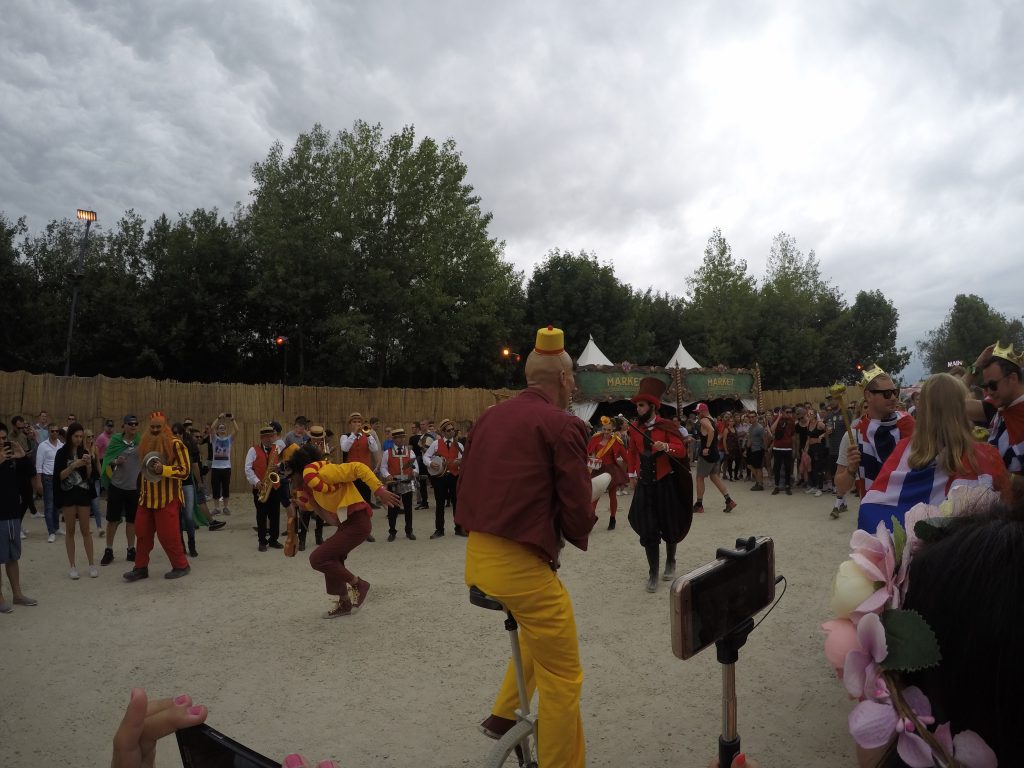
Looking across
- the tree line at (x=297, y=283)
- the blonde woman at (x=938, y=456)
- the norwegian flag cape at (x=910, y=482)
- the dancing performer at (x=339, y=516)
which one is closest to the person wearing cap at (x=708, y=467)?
the dancing performer at (x=339, y=516)

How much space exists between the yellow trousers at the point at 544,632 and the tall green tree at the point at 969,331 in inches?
2559

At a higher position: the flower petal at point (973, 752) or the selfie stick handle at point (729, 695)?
the flower petal at point (973, 752)

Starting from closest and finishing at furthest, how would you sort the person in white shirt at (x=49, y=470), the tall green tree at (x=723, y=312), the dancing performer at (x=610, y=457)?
1. the person in white shirt at (x=49, y=470)
2. the dancing performer at (x=610, y=457)
3. the tall green tree at (x=723, y=312)

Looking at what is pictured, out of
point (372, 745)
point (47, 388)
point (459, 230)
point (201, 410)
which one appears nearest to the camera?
point (372, 745)

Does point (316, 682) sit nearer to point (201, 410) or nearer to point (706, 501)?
point (706, 501)

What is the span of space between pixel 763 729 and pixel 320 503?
14.5 ft

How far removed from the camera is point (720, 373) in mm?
24000

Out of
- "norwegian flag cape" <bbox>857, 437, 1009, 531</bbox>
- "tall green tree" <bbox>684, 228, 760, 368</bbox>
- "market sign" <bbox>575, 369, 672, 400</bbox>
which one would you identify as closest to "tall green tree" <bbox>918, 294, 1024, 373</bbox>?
"tall green tree" <bbox>684, 228, 760, 368</bbox>

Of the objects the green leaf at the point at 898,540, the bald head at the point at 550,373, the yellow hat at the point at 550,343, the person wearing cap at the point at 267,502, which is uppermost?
the yellow hat at the point at 550,343

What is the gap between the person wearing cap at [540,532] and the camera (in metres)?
2.67

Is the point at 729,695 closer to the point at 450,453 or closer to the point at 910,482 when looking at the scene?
the point at 910,482

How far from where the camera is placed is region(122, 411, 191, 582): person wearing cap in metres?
7.38

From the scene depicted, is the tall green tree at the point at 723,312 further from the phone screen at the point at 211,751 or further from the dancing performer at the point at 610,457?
the phone screen at the point at 211,751

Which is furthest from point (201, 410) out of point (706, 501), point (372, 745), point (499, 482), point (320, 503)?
point (499, 482)
